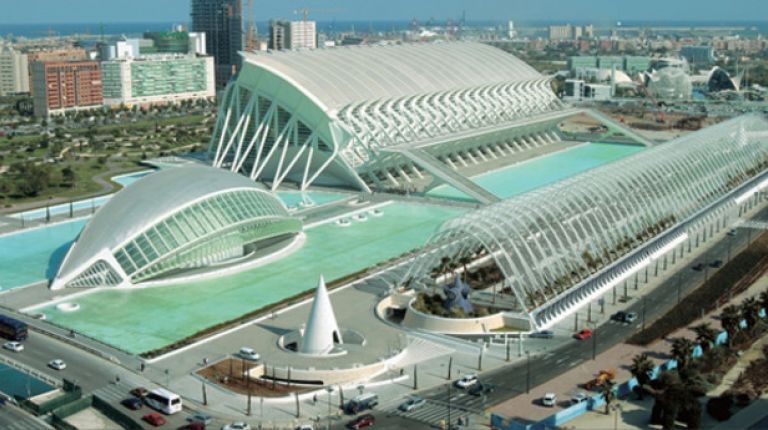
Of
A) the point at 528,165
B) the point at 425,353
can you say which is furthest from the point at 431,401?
the point at 528,165

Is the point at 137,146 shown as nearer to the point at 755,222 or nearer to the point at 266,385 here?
the point at 755,222

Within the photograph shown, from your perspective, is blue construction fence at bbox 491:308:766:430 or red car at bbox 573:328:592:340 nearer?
blue construction fence at bbox 491:308:766:430

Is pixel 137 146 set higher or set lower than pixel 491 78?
lower

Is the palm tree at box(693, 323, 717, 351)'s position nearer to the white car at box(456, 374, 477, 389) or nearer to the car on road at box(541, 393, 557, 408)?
the car on road at box(541, 393, 557, 408)

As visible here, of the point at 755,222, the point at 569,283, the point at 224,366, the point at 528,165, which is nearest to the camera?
the point at 224,366

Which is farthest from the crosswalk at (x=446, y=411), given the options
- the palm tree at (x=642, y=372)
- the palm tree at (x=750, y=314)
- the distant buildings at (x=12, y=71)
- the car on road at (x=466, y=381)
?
the distant buildings at (x=12, y=71)

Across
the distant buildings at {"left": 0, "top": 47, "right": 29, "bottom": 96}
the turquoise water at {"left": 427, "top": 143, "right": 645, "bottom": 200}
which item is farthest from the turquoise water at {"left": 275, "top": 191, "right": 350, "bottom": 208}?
the distant buildings at {"left": 0, "top": 47, "right": 29, "bottom": 96}
